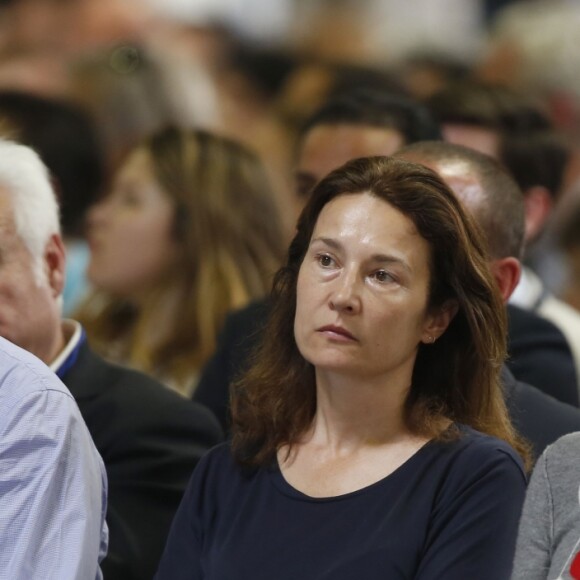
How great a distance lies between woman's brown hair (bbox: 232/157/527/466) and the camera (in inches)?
108

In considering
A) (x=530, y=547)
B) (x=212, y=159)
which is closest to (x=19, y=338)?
(x=530, y=547)

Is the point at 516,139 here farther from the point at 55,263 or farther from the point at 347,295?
the point at 347,295

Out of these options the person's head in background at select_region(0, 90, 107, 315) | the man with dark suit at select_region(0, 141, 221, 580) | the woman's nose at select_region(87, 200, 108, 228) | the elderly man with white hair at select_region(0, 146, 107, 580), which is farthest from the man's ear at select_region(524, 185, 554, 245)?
the elderly man with white hair at select_region(0, 146, 107, 580)

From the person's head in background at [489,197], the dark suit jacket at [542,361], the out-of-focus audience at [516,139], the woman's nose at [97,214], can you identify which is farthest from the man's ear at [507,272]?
the woman's nose at [97,214]

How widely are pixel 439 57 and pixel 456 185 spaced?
3.22m

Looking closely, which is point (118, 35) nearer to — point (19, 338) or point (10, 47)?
point (10, 47)

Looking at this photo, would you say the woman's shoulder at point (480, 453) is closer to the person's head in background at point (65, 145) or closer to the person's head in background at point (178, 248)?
the person's head in background at point (178, 248)

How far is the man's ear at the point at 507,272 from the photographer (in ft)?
11.0

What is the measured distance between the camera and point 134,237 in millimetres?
4836

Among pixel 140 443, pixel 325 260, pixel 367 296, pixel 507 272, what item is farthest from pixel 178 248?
pixel 367 296

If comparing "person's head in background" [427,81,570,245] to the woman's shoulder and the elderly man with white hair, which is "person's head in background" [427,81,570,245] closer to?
the woman's shoulder

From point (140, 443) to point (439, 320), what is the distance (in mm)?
851

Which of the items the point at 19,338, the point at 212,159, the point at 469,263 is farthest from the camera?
the point at 212,159

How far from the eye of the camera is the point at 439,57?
21.4 feet
